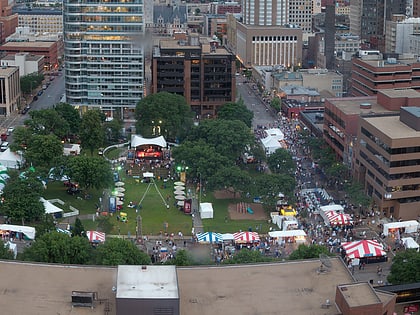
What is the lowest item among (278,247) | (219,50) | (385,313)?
(278,247)

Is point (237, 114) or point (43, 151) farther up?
point (237, 114)

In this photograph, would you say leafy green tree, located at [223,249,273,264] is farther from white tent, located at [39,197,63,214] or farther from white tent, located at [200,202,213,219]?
white tent, located at [39,197,63,214]

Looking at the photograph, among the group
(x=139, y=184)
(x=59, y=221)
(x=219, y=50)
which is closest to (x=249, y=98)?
(x=219, y=50)

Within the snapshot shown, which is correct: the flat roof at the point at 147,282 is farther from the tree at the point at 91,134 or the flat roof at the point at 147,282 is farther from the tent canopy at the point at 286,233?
the tree at the point at 91,134

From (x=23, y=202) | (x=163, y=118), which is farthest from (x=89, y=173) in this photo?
(x=163, y=118)

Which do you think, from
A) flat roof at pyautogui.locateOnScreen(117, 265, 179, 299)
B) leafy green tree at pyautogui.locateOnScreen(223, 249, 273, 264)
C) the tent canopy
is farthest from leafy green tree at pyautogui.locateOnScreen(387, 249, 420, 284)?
flat roof at pyautogui.locateOnScreen(117, 265, 179, 299)

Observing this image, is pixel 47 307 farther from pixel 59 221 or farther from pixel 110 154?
pixel 110 154

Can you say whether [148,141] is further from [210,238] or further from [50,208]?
[210,238]

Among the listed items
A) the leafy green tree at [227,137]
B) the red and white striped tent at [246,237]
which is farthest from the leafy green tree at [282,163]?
the red and white striped tent at [246,237]
